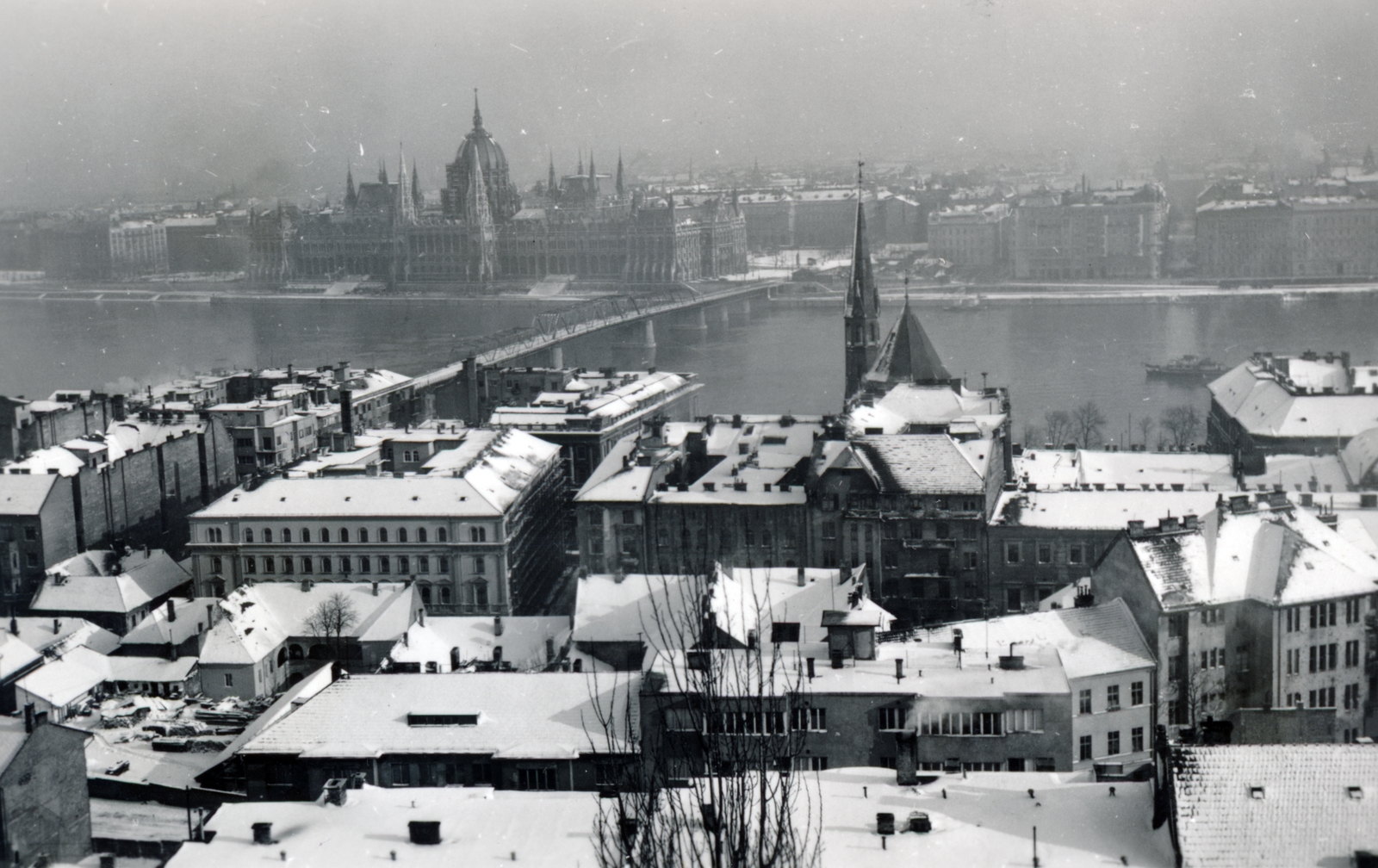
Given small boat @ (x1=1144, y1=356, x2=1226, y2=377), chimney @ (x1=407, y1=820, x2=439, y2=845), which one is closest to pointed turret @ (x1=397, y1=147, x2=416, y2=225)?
small boat @ (x1=1144, y1=356, x2=1226, y2=377)

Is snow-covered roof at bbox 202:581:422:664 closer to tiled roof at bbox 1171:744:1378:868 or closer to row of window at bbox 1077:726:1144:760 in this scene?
row of window at bbox 1077:726:1144:760

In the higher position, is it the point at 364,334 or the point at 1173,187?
the point at 1173,187

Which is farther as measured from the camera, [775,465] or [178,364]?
[178,364]

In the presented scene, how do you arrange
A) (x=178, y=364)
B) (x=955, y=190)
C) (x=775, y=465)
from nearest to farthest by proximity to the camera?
(x=775, y=465)
(x=178, y=364)
(x=955, y=190)

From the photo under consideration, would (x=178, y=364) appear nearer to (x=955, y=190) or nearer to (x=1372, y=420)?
(x=1372, y=420)

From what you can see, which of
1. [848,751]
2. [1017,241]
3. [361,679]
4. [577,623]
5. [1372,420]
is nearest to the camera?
[848,751]

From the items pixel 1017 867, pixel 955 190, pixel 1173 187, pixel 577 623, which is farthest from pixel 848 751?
pixel 955 190

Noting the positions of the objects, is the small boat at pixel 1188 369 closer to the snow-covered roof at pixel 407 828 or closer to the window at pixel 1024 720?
the window at pixel 1024 720
